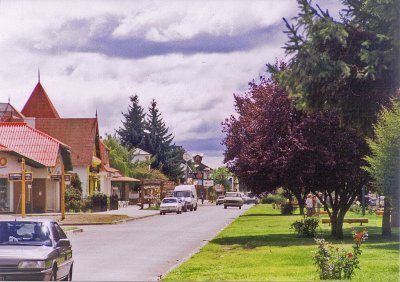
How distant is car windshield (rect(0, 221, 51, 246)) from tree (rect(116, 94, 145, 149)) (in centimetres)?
10450

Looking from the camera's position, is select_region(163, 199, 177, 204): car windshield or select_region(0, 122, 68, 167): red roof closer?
select_region(0, 122, 68, 167): red roof

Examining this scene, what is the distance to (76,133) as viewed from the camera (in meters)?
75.5

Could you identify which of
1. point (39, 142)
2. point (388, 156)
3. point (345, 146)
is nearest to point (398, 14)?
point (388, 156)

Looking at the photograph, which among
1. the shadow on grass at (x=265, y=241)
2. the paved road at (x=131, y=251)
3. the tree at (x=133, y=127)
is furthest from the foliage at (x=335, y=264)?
the tree at (x=133, y=127)

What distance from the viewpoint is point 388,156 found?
81.2 ft

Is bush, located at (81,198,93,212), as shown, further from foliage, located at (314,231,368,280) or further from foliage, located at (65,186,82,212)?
foliage, located at (314,231,368,280)

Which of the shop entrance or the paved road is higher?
the shop entrance

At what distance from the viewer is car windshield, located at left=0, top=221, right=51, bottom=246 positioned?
14.2 meters

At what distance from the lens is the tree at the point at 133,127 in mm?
120000

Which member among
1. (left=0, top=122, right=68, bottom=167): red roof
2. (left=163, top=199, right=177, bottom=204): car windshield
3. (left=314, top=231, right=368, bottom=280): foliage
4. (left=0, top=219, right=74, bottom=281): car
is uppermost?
(left=0, top=122, right=68, bottom=167): red roof

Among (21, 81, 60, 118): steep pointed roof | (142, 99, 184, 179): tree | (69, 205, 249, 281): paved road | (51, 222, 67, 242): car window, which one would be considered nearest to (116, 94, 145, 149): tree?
(142, 99, 184, 179): tree

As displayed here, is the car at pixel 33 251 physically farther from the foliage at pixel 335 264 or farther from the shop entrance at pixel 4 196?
the shop entrance at pixel 4 196

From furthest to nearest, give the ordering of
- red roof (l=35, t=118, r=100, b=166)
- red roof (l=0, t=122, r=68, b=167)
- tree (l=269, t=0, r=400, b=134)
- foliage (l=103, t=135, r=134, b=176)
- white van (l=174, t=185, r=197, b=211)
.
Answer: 1. foliage (l=103, t=135, r=134, b=176)
2. red roof (l=35, t=118, r=100, b=166)
3. white van (l=174, t=185, r=197, b=211)
4. red roof (l=0, t=122, r=68, b=167)
5. tree (l=269, t=0, r=400, b=134)

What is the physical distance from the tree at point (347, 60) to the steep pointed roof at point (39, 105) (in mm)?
69109
